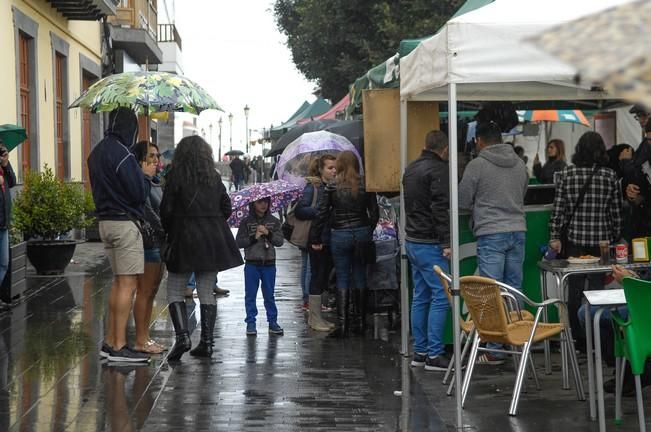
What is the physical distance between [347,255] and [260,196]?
97 centimetres

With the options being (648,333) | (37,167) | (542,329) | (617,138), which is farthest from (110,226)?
(617,138)

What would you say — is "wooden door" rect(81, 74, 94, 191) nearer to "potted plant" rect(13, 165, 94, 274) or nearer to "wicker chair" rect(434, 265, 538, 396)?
"potted plant" rect(13, 165, 94, 274)

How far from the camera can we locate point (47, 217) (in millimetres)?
15031

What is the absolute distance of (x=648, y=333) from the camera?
249 inches

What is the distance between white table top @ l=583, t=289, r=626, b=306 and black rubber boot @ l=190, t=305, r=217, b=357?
12.0 feet

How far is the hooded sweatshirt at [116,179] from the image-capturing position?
8.58 metres

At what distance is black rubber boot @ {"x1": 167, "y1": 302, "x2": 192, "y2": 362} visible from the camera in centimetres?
909

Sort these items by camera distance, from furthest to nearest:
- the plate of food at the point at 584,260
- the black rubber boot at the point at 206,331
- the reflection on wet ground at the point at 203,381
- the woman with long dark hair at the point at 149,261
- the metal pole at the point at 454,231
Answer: the black rubber boot at the point at 206,331 → the woman with long dark hair at the point at 149,261 → the plate of food at the point at 584,260 → the reflection on wet ground at the point at 203,381 → the metal pole at the point at 454,231

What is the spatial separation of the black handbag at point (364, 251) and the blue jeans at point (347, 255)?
3 cm

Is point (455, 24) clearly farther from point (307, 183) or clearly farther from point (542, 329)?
point (307, 183)

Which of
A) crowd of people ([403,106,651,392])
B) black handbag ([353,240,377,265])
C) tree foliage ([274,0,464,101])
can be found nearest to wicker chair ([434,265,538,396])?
crowd of people ([403,106,651,392])

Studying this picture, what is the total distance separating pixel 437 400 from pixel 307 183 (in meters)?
3.60

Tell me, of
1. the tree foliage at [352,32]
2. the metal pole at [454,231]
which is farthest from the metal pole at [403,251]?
the tree foliage at [352,32]

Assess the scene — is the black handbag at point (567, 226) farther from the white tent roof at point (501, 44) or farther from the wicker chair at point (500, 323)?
the white tent roof at point (501, 44)
